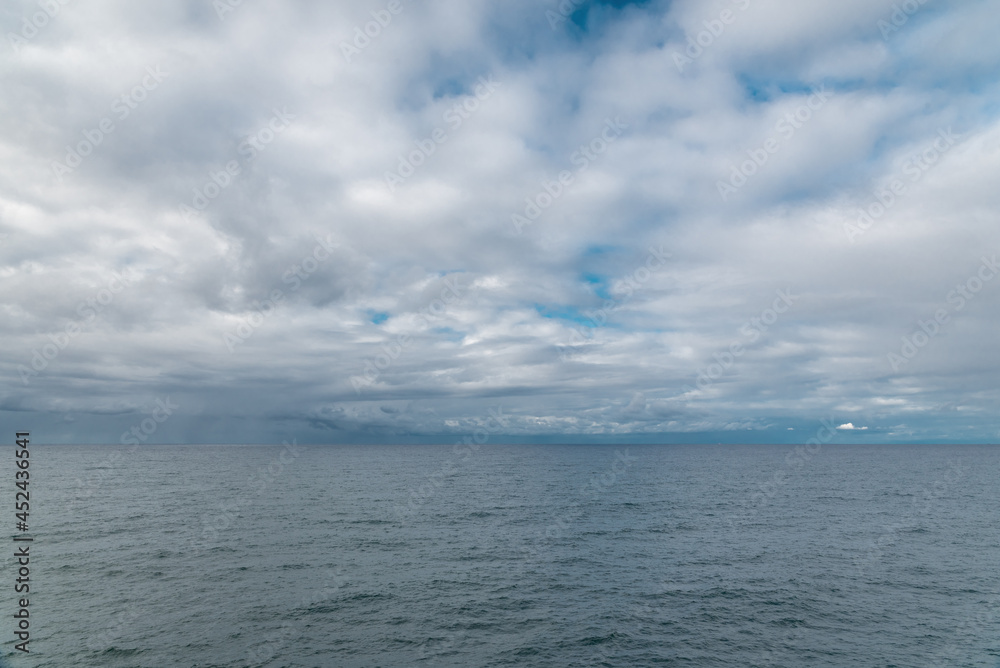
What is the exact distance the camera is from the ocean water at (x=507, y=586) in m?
32.8

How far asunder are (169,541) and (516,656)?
47.7 m

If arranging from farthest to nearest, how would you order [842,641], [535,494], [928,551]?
[535,494] → [928,551] → [842,641]

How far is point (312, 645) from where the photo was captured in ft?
109

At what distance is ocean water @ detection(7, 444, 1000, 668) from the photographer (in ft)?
107

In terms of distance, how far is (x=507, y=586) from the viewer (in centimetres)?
4434

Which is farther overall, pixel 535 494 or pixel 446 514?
pixel 535 494

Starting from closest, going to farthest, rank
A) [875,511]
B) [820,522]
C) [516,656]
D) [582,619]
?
[516,656] < [582,619] < [820,522] < [875,511]

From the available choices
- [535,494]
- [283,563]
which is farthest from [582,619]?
[535,494]

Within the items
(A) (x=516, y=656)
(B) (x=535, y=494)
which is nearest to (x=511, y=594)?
(A) (x=516, y=656)

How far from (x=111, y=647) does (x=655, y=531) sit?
57.1m

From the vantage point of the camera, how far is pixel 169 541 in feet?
193

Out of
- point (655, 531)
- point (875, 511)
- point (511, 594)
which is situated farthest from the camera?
point (875, 511)

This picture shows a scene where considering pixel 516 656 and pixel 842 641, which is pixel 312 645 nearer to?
pixel 516 656

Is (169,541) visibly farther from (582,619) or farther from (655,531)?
(655,531)
